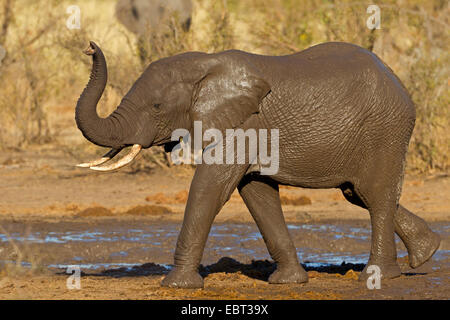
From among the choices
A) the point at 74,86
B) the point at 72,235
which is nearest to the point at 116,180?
the point at 72,235

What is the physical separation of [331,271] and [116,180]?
667cm

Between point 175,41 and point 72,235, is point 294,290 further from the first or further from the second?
point 175,41

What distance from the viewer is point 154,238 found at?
10.4 metres

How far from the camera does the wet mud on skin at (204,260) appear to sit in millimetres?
6852

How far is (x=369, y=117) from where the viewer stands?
714cm

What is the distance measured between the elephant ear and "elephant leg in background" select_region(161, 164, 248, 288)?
32cm

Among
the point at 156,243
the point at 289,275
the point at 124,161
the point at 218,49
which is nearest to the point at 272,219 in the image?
the point at 289,275

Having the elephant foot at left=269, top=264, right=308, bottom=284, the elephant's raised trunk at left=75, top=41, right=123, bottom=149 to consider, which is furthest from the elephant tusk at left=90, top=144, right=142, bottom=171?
the elephant foot at left=269, top=264, right=308, bottom=284

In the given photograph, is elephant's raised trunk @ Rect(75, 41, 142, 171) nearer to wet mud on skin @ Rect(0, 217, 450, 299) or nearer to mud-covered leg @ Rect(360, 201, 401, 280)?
wet mud on skin @ Rect(0, 217, 450, 299)

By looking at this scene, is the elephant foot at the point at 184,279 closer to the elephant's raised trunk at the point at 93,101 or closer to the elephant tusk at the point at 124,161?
the elephant tusk at the point at 124,161

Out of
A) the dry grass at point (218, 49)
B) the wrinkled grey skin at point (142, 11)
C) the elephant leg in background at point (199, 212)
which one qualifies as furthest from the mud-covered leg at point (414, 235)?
the wrinkled grey skin at point (142, 11)

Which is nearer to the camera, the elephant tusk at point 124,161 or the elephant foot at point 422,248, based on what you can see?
the elephant tusk at point 124,161

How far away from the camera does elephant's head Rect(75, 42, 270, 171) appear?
6840mm

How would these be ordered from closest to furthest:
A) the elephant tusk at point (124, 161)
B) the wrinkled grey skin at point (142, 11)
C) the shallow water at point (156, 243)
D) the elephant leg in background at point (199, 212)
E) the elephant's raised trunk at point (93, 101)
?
1. the elephant's raised trunk at point (93, 101)
2. the elephant tusk at point (124, 161)
3. the elephant leg in background at point (199, 212)
4. the shallow water at point (156, 243)
5. the wrinkled grey skin at point (142, 11)
